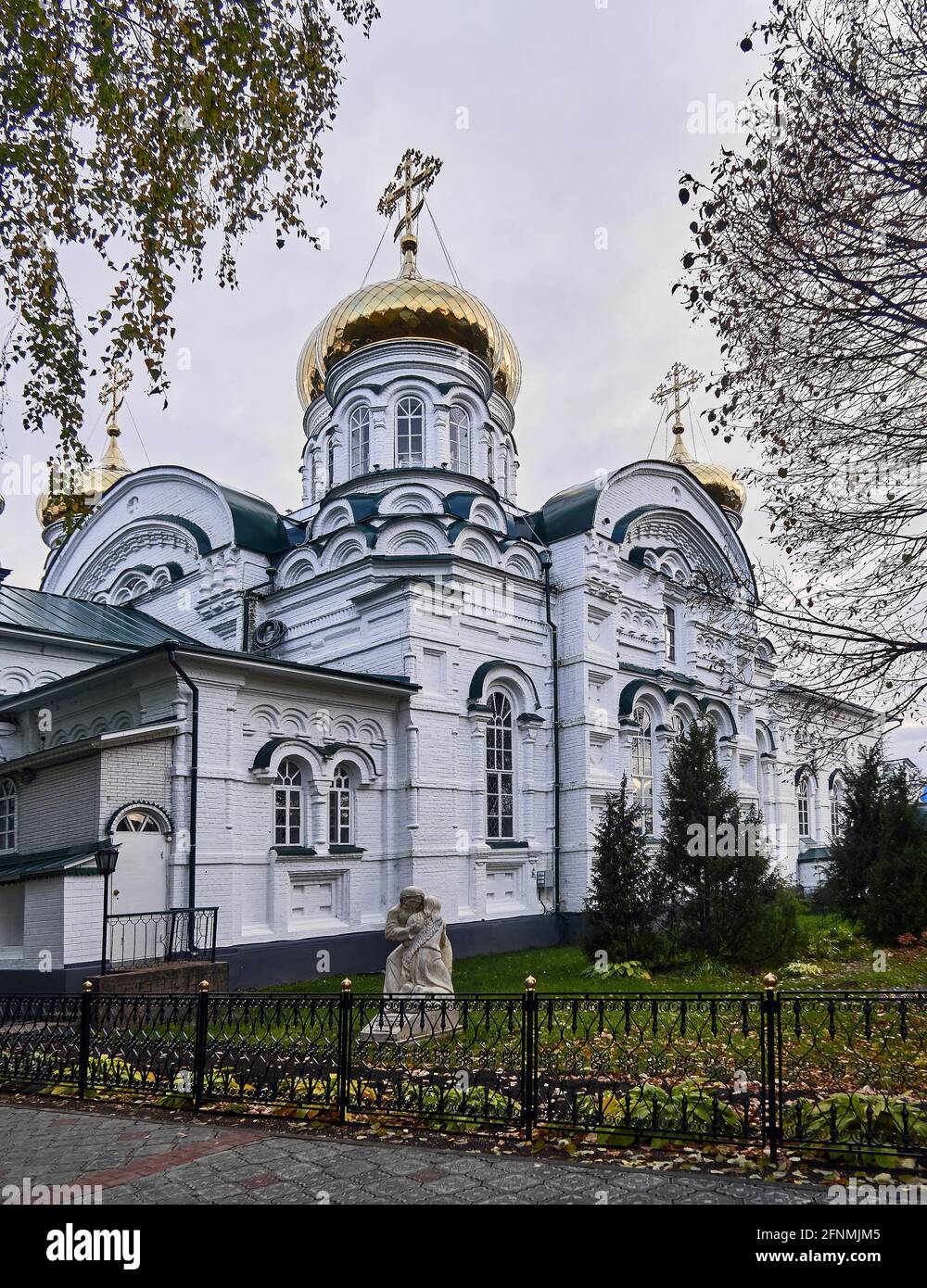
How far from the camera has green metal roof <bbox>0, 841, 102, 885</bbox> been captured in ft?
34.6

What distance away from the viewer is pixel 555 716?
1748 cm

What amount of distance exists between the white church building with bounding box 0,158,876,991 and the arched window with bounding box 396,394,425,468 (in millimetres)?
58

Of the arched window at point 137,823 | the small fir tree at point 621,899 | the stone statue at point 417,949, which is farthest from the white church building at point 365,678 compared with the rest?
A: the stone statue at point 417,949

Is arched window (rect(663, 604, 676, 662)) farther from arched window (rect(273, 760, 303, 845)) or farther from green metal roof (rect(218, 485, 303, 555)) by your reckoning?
arched window (rect(273, 760, 303, 845))

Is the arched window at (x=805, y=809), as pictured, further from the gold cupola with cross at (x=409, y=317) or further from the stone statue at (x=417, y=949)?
the stone statue at (x=417, y=949)

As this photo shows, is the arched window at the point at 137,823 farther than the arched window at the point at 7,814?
No

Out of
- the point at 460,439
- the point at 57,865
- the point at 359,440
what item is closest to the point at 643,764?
the point at 460,439

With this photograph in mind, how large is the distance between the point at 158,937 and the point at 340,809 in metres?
3.49

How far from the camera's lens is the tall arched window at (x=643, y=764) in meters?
18.6

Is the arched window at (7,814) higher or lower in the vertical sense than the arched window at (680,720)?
lower

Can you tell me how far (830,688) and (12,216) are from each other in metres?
6.80

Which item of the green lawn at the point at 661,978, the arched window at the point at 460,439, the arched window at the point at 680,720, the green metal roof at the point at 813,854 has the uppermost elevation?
the arched window at the point at 460,439

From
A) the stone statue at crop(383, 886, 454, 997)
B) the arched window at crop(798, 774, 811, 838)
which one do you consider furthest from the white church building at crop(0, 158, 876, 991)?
the arched window at crop(798, 774, 811, 838)

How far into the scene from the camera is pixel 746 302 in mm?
7281
